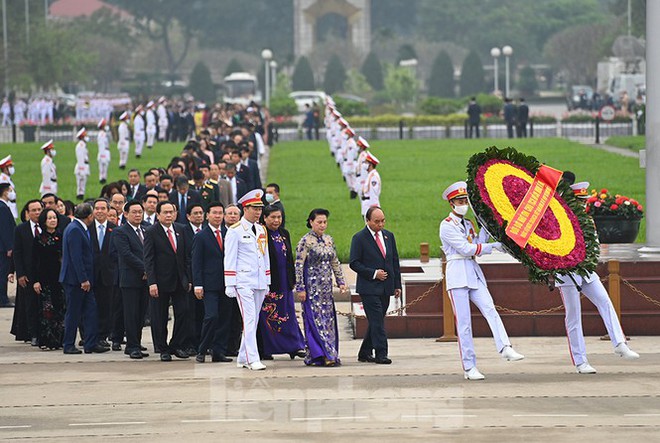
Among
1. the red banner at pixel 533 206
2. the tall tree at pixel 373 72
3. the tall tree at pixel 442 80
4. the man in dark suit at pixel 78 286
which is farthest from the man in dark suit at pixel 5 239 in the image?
the tall tree at pixel 442 80

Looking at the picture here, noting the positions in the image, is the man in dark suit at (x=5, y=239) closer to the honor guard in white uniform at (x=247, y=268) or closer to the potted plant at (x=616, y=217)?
the honor guard in white uniform at (x=247, y=268)

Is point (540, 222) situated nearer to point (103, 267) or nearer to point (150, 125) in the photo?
point (103, 267)

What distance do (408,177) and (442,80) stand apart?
61668 mm

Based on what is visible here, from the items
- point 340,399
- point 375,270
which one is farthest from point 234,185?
point 340,399

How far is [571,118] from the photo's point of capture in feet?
207

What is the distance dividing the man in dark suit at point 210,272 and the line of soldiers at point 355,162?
8.50 metres

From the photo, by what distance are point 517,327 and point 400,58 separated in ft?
300

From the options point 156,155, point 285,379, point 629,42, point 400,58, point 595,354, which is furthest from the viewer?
point 400,58

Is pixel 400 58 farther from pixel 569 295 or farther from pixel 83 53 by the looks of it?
pixel 569 295

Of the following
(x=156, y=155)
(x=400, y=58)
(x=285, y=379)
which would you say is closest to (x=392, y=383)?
(x=285, y=379)

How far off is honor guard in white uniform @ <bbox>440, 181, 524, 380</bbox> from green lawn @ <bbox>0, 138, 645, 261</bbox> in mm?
9695

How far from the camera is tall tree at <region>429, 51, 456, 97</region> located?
10269 cm

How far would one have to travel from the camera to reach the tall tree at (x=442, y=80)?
103 meters

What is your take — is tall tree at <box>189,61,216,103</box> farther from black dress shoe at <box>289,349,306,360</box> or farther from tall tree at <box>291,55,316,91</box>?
black dress shoe at <box>289,349,306,360</box>
